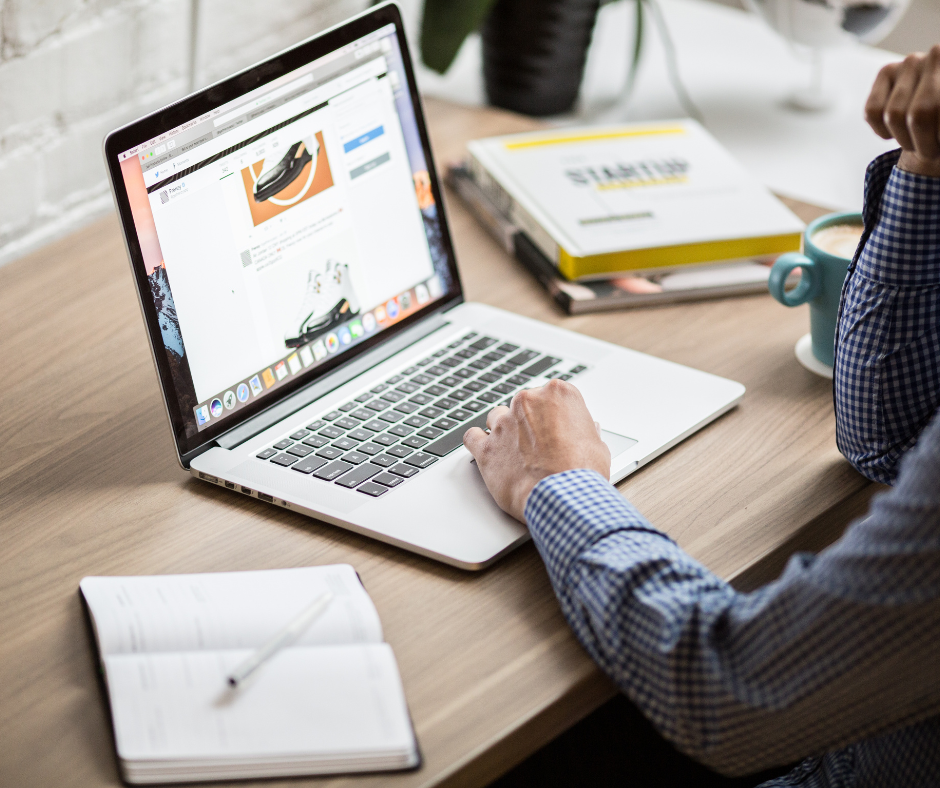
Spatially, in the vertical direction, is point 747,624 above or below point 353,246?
below

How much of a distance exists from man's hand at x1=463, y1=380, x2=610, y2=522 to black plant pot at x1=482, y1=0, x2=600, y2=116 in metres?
0.84

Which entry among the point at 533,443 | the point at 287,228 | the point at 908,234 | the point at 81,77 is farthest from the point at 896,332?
the point at 81,77

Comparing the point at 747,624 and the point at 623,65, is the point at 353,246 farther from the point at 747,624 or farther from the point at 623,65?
the point at 623,65

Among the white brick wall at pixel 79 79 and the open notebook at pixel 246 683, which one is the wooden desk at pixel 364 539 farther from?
the white brick wall at pixel 79 79

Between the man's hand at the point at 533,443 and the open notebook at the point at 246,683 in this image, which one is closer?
the open notebook at the point at 246,683

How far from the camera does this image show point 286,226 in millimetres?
897

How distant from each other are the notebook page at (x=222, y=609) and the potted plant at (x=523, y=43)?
3.18ft

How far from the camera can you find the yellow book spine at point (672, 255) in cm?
112

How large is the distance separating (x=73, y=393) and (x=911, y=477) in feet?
2.43

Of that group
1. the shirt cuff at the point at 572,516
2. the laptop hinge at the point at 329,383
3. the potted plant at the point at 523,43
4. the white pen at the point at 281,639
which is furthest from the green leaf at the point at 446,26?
the white pen at the point at 281,639

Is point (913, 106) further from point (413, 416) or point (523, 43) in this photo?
point (523, 43)

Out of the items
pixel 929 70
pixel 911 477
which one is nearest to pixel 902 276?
pixel 929 70

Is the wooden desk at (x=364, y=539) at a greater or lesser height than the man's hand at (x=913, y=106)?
lesser

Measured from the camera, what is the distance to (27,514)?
2.69ft
